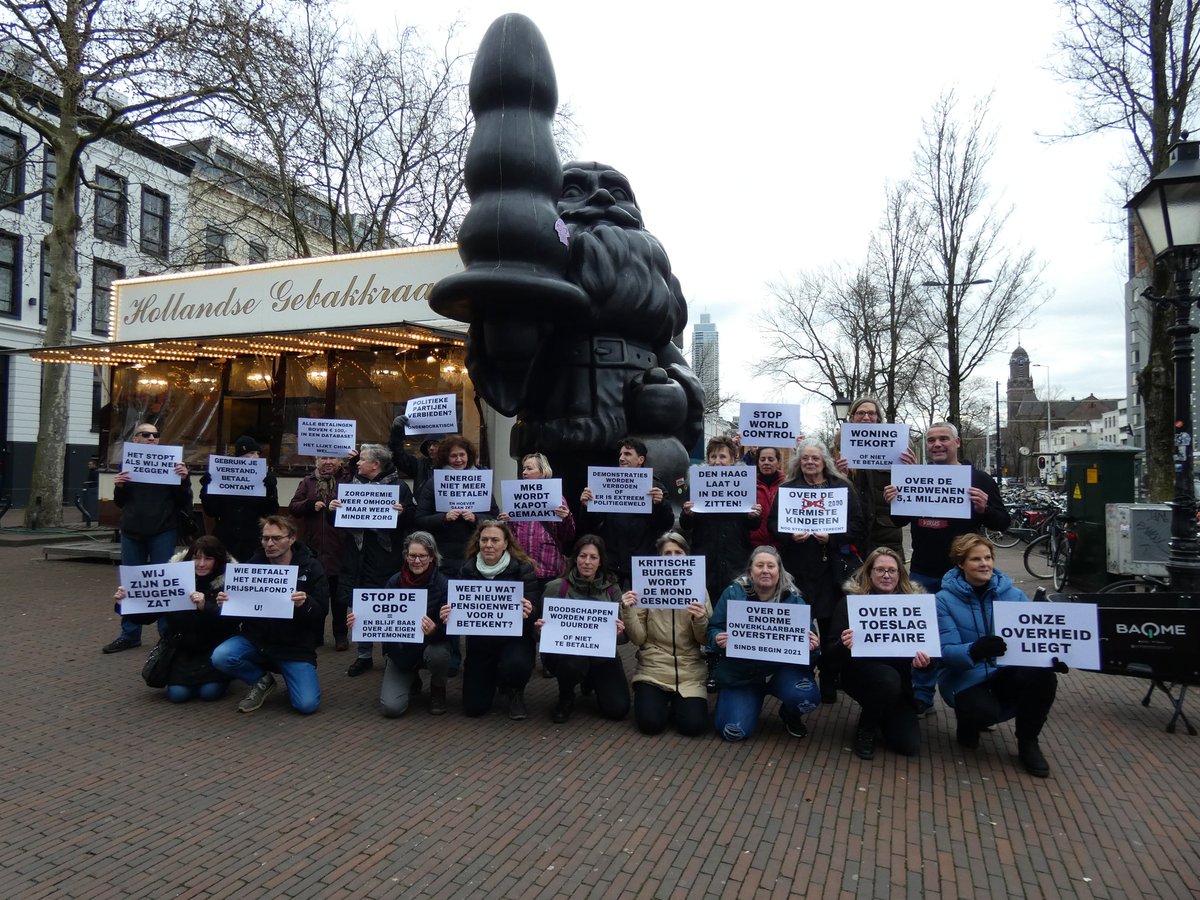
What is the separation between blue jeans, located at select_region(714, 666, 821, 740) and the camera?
4305 millimetres

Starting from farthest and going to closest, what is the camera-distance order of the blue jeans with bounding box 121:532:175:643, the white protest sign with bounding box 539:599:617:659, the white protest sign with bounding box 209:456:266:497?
the blue jeans with bounding box 121:532:175:643 → the white protest sign with bounding box 209:456:266:497 → the white protest sign with bounding box 539:599:617:659

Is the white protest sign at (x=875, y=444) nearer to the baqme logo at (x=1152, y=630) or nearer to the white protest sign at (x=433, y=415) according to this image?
the baqme logo at (x=1152, y=630)

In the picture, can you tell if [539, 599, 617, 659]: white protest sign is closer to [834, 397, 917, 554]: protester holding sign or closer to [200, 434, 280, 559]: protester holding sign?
[834, 397, 917, 554]: protester holding sign

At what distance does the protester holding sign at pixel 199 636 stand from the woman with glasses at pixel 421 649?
1027mm

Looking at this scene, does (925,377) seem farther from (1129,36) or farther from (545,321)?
(545,321)

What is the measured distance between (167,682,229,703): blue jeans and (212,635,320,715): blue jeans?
21cm

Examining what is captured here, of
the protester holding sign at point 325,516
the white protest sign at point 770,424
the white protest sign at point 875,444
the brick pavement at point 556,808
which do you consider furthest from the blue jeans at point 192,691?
the white protest sign at point 875,444

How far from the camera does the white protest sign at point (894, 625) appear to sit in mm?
4004

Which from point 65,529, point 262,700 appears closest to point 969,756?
point 262,700

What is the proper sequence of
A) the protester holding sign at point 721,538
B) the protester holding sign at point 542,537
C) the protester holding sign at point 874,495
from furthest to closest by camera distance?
1. the protester holding sign at point 542,537
2. the protester holding sign at point 874,495
3. the protester holding sign at point 721,538

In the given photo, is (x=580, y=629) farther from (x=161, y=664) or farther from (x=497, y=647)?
(x=161, y=664)

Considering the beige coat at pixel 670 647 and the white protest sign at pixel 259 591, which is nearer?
the beige coat at pixel 670 647

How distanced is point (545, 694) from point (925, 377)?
23.3 meters

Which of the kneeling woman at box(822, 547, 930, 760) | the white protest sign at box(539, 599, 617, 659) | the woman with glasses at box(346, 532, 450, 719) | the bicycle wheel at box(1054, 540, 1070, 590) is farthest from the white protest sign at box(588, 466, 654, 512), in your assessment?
the bicycle wheel at box(1054, 540, 1070, 590)
